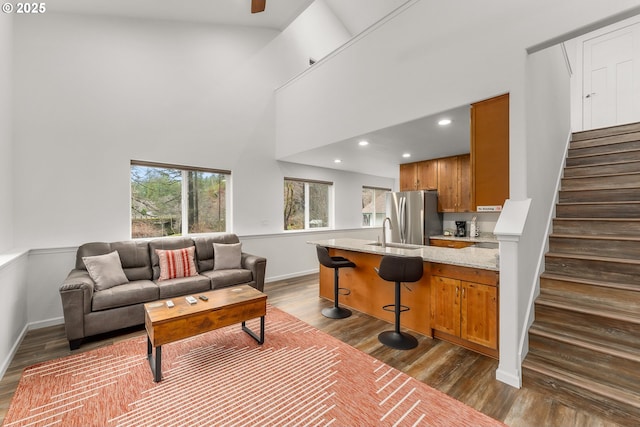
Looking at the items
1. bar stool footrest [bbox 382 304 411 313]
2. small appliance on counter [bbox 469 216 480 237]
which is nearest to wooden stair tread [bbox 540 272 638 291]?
bar stool footrest [bbox 382 304 411 313]

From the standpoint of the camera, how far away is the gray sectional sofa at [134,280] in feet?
9.09

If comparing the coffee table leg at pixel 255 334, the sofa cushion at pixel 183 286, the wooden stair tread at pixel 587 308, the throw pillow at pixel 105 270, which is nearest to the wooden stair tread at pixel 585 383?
the wooden stair tread at pixel 587 308

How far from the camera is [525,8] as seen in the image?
229 centimetres

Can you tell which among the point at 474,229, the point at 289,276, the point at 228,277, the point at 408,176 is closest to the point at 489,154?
the point at 474,229

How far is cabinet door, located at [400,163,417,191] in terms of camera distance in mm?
5691

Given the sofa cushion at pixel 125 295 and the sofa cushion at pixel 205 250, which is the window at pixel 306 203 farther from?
the sofa cushion at pixel 125 295

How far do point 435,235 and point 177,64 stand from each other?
5.54 m

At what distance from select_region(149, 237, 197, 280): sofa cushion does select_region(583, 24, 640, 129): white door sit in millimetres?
7421

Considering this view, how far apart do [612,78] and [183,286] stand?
7837mm

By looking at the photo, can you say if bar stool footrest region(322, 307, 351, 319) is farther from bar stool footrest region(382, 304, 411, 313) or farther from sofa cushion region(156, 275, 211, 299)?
sofa cushion region(156, 275, 211, 299)

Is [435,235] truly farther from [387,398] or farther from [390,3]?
[390,3]

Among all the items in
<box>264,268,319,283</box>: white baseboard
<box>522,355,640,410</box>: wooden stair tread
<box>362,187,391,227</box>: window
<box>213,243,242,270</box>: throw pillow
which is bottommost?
<box>264,268,319,283</box>: white baseboard

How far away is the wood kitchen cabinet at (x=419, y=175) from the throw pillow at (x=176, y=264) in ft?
14.4

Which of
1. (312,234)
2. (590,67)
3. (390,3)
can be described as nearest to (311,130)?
(312,234)
